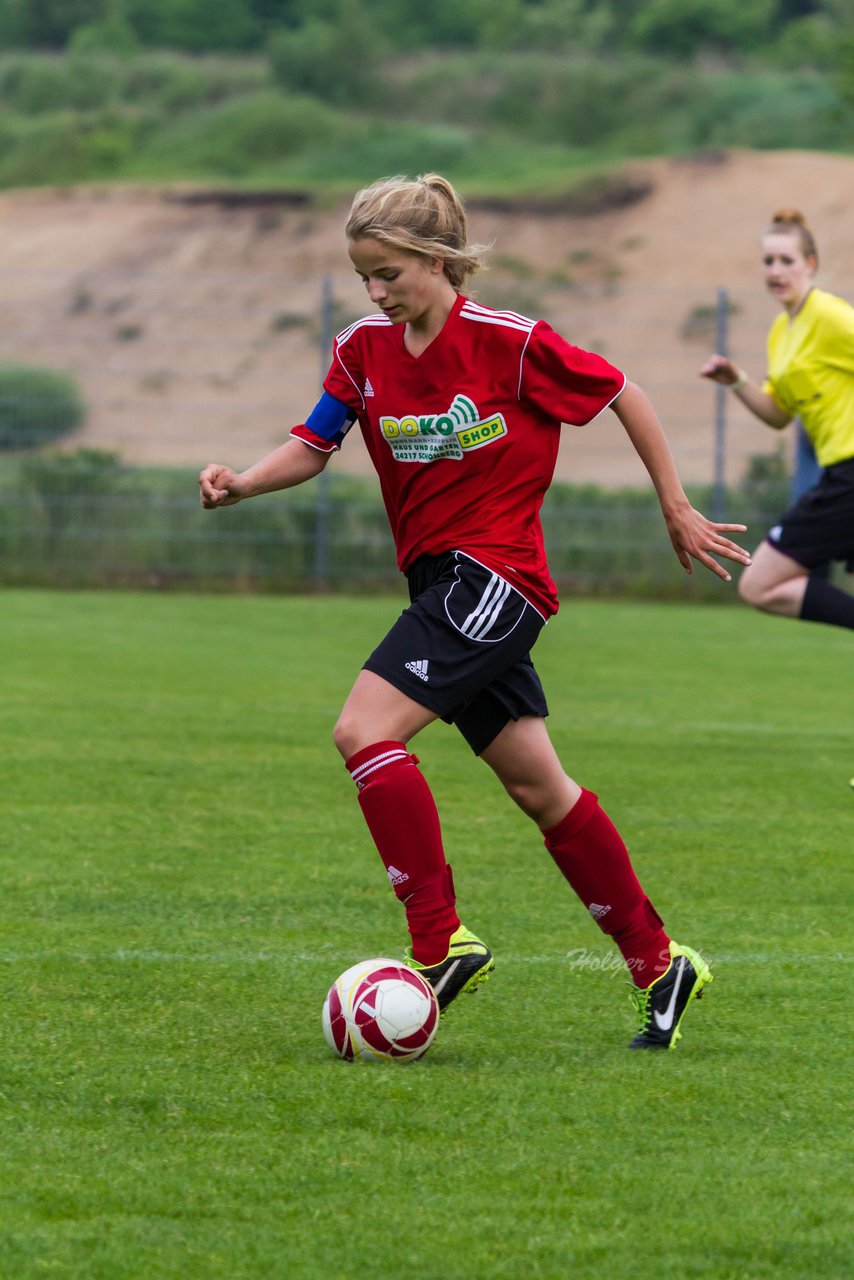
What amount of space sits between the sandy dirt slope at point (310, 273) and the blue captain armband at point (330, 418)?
21.4 m

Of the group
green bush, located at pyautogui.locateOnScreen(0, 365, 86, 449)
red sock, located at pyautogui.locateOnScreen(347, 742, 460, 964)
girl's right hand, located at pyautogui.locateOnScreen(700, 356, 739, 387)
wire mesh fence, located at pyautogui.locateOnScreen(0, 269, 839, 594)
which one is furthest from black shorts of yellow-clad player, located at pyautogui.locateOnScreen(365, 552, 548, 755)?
green bush, located at pyautogui.locateOnScreen(0, 365, 86, 449)

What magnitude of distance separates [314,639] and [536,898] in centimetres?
717

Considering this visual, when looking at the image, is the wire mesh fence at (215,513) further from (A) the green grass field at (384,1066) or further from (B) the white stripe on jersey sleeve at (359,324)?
(B) the white stripe on jersey sleeve at (359,324)

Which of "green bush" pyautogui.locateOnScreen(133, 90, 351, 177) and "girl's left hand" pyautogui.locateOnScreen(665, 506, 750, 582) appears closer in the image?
"girl's left hand" pyautogui.locateOnScreen(665, 506, 750, 582)

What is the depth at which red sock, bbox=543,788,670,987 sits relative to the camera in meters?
3.97

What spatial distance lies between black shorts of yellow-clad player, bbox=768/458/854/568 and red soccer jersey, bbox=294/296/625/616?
404 cm

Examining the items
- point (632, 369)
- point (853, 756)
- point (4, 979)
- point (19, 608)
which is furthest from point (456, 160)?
point (4, 979)

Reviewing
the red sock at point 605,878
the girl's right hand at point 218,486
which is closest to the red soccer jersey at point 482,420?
the girl's right hand at point 218,486

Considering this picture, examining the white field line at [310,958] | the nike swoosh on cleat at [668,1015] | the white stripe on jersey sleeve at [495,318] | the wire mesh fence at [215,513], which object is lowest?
the wire mesh fence at [215,513]

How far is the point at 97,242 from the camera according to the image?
40.2 metres

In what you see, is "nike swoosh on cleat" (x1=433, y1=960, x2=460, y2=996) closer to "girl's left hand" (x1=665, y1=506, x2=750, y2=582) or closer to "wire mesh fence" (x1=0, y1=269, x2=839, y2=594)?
"girl's left hand" (x1=665, y1=506, x2=750, y2=582)

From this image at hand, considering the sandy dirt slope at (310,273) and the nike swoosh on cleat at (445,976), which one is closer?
the nike swoosh on cleat at (445,976)

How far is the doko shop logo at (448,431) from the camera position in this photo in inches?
153

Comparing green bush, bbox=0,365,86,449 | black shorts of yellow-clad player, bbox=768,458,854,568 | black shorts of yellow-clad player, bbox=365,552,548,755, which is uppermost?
black shorts of yellow-clad player, bbox=365,552,548,755
